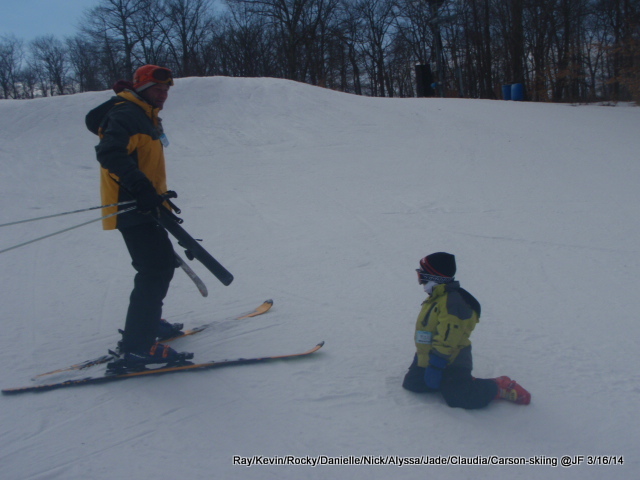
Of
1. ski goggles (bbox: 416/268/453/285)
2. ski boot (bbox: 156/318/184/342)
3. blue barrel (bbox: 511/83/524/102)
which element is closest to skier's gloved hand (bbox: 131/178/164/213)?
ski boot (bbox: 156/318/184/342)

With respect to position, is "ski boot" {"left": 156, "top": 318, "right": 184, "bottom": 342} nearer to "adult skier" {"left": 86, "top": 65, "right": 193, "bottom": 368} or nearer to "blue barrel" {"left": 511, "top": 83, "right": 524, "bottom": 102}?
"adult skier" {"left": 86, "top": 65, "right": 193, "bottom": 368}

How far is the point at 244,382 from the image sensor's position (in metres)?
3.26

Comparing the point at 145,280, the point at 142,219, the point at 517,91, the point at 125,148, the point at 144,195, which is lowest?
the point at 145,280

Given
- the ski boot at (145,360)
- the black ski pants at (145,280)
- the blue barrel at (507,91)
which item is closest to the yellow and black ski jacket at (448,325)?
the ski boot at (145,360)

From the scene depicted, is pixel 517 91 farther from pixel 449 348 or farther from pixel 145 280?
pixel 145 280

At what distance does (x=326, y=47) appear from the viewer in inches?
1447

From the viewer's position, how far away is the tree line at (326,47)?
31.3m

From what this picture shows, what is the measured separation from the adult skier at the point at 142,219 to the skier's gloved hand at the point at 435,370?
5.20ft

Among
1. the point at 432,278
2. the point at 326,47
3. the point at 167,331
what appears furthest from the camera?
the point at 326,47

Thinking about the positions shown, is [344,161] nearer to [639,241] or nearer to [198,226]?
[198,226]

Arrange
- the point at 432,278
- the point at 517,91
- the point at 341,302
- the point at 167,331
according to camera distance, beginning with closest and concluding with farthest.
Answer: the point at 432,278, the point at 167,331, the point at 341,302, the point at 517,91

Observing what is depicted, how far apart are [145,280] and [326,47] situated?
36.0 meters

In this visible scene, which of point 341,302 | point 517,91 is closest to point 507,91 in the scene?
point 517,91

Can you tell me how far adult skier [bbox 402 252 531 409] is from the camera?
116 inches
